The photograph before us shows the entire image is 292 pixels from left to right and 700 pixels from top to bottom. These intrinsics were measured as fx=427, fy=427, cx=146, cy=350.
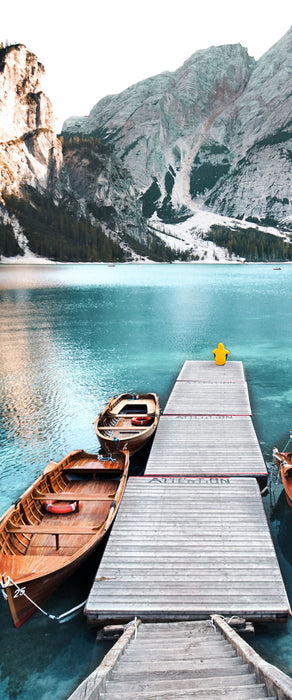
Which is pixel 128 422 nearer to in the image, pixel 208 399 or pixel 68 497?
pixel 208 399

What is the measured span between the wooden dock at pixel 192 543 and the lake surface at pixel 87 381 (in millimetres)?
1178

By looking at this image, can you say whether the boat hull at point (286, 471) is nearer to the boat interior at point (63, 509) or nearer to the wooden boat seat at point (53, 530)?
the boat interior at point (63, 509)

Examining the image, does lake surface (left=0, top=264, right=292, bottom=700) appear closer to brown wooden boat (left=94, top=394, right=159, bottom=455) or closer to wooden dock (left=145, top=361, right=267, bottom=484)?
wooden dock (left=145, top=361, right=267, bottom=484)

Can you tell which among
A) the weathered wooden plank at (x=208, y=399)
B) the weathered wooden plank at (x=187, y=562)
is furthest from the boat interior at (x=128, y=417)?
the weathered wooden plank at (x=187, y=562)

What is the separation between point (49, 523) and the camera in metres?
15.7

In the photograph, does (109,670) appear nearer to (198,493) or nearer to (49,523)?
(49,523)

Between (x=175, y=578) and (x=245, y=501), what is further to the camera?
(x=245, y=501)

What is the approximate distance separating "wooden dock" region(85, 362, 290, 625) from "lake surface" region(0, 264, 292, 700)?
46.4 inches

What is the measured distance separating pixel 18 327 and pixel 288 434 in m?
49.5

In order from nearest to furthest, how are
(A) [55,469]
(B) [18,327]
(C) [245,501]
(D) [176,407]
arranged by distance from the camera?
1. (C) [245,501]
2. (A) [55,469]
3. (D) [176,407]
4. (B) [18,327]

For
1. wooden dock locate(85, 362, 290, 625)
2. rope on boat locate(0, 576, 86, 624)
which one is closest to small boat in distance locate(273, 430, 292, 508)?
wooden dock locate(85, 362, 290, 625)

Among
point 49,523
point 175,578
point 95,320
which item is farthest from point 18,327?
point 175,578

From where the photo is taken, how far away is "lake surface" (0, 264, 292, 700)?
38.6 feet

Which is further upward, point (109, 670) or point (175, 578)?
point (109, 670)
